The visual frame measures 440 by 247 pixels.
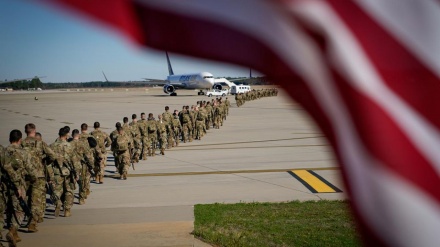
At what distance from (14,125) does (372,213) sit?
29.3 meters

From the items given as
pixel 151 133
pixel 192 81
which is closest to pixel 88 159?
pixel 151 133

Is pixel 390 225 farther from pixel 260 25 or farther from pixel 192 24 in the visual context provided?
pixel 192 24

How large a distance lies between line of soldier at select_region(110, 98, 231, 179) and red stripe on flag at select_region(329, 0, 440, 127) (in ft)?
35.5

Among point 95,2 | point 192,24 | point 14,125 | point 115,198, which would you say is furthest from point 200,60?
point 14,125

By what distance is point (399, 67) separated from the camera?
1.75 m

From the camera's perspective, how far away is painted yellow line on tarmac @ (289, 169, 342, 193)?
10.6 meters

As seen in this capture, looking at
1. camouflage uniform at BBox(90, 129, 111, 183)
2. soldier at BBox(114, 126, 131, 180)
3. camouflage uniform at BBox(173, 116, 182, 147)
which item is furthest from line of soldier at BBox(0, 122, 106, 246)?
camouflage uniform at BBox(173, 116, 182, 147)

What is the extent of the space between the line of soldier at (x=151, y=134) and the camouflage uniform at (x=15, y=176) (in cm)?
439

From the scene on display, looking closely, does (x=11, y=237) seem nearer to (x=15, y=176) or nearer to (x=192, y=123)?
(x=15, y=176)

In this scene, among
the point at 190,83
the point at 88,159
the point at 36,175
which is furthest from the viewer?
the point at 190,83

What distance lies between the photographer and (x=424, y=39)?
1.71m

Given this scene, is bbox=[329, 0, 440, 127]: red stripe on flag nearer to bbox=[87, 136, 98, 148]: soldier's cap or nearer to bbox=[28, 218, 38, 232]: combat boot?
bbox=[28, 218, 38, 232]: combat boot

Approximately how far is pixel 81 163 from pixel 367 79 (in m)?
9.04

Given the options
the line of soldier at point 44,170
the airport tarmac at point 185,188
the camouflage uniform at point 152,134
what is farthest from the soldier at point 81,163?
the camouflage uniform at point 152,134
